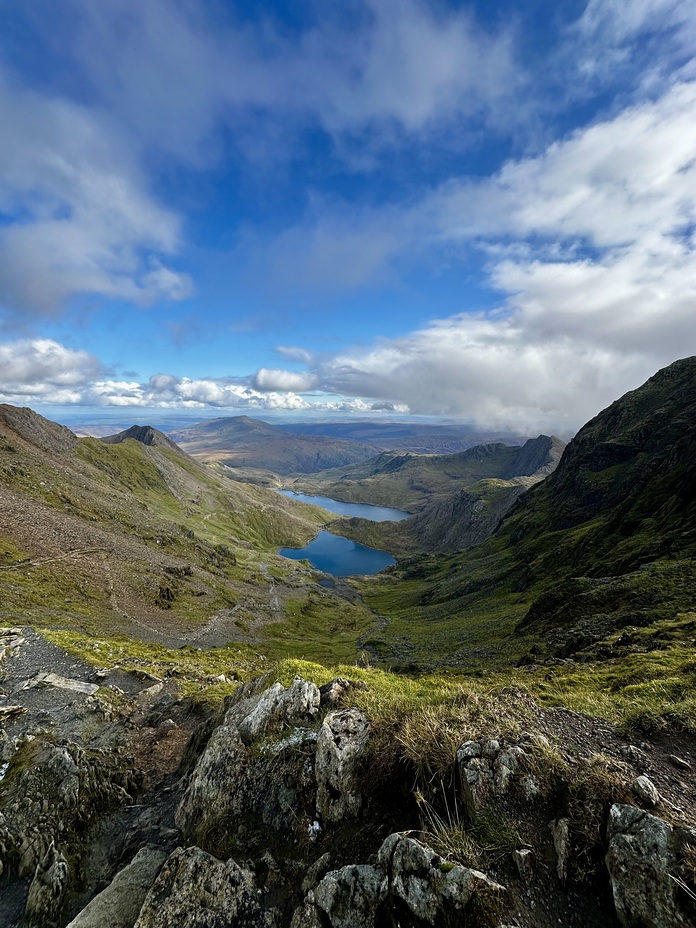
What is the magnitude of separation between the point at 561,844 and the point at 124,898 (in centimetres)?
1154

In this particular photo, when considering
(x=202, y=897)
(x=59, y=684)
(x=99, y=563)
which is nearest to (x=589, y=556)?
(x=59, y=684)

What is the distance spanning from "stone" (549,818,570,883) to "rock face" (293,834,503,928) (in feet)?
4.42

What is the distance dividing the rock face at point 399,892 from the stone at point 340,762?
2.10 m

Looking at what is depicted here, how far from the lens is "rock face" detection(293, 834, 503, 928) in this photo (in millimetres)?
6996

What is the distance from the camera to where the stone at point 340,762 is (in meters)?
10.7

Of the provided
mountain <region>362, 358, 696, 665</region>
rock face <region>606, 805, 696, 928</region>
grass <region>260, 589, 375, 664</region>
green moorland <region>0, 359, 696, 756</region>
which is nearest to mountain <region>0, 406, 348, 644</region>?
grass <region>260, 589, 375, 664</region>

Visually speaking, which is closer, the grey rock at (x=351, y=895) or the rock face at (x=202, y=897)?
the grey rock at (x=351, y=895)

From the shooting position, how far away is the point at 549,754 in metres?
9.33

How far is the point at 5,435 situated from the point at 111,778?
555 ft

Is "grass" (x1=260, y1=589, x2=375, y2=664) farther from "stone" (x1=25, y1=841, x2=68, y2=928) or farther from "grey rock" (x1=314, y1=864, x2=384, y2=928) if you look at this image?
"grey rock" (x1=314, y1=864, x2=384, y2=928)

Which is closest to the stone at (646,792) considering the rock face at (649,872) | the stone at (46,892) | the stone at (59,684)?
the rock face at (649,872)

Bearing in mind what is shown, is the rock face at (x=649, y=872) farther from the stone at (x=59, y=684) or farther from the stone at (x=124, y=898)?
the stone at (x=59, y=684)

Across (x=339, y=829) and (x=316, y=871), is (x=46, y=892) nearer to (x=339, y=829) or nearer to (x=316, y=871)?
(x=316, y=871)

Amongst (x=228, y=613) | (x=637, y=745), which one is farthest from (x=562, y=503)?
(x=637, y=745)
